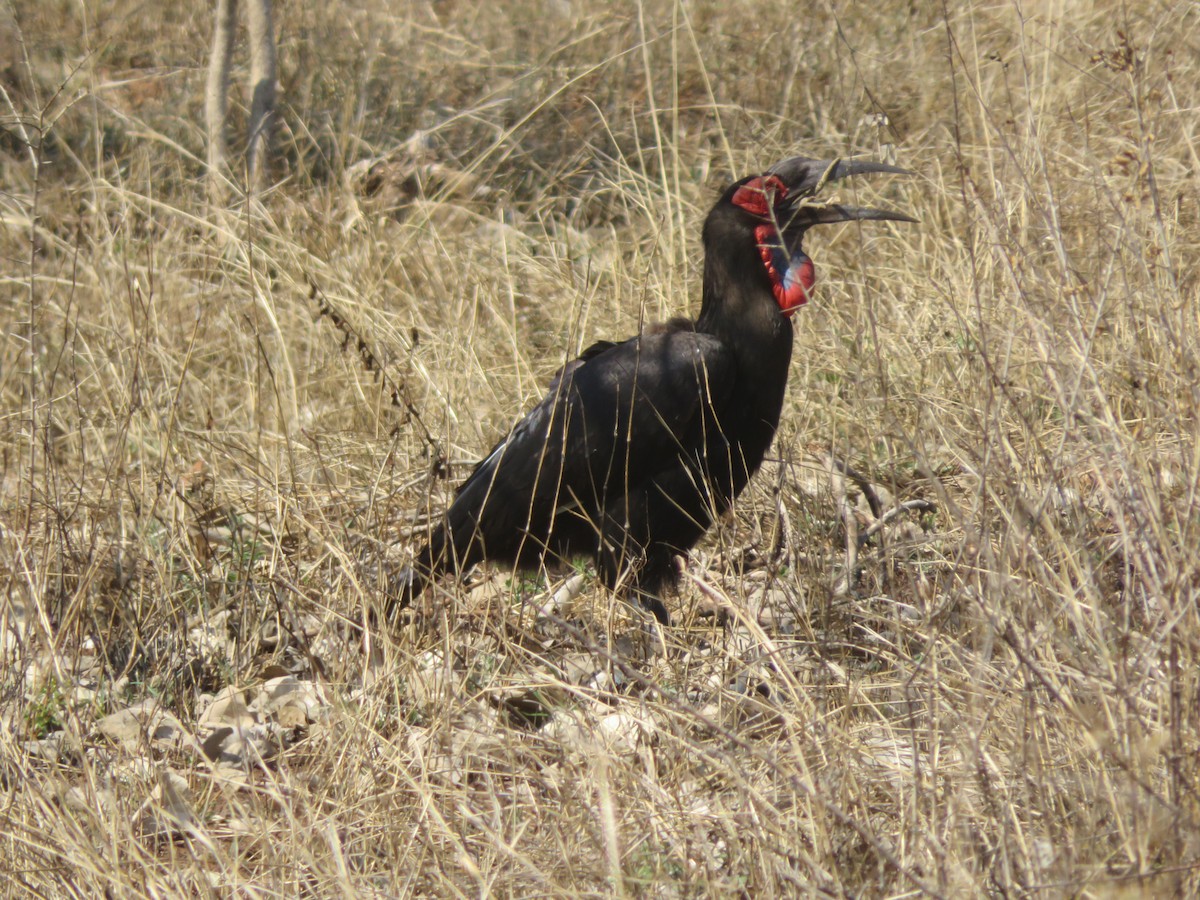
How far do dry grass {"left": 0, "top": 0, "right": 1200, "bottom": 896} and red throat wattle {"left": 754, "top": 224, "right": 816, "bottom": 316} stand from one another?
240 mm

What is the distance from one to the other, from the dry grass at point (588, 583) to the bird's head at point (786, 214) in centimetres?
27

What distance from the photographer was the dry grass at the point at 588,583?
6.26 ft

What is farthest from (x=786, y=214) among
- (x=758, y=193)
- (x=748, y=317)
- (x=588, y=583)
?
(x=588, y=583)

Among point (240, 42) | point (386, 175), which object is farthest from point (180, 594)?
point (240, 42)

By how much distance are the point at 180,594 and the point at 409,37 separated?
4394 millimetres

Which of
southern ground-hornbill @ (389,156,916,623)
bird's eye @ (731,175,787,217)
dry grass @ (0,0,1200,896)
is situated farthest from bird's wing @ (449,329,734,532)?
bird's eye @ (731,175,787,217)

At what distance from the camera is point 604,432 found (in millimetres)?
3283

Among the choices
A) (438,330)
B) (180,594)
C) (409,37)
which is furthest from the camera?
(409,37)

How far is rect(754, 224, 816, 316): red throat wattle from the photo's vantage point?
329 centimetres

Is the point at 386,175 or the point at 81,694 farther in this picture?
the point at 386,175

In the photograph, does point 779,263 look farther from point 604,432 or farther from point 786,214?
point 604,432

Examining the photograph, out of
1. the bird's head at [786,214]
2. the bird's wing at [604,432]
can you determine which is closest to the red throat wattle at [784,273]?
the bird's head at [786,214]

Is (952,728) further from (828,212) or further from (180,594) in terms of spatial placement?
(180,594)

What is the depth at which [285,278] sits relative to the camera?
4.41m
